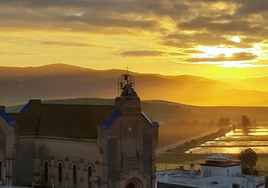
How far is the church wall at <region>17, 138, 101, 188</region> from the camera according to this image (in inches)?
2116

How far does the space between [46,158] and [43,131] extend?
2.83 metres

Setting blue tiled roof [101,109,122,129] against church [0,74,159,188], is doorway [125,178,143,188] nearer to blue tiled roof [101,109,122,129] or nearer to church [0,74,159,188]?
church [0,74,159,188]

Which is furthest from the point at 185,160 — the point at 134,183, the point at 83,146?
the point at 83,146

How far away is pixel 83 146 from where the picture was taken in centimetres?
5425

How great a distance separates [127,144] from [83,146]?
429cm

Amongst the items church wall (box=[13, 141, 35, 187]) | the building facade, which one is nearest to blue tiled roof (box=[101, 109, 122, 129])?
church wall (box=[13, 141, 35, 187])

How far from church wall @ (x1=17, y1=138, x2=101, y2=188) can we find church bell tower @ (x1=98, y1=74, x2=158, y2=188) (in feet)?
4.32

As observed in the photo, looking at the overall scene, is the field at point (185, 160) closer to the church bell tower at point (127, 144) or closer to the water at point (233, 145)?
the water at point (233, 145)

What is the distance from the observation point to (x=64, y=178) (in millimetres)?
55938

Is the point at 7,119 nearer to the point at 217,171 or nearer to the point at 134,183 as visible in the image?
the point at 134,183

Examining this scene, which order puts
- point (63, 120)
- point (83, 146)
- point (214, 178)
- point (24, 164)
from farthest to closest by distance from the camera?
point (214, 178), point (63, 120), point (24, 164), point (83, 146)

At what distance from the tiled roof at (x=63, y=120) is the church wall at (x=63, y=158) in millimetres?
797

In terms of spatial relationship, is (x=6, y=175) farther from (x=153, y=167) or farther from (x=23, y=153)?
(x=153, y=167)

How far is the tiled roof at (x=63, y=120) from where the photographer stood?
55031mm
